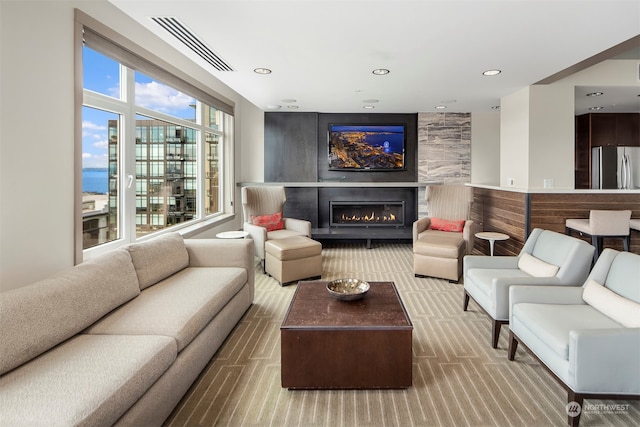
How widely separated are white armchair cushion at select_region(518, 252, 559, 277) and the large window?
142 inches

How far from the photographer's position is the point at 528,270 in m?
2.89

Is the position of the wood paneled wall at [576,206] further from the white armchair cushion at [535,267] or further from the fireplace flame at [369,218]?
the fireplace flame at [369,218]

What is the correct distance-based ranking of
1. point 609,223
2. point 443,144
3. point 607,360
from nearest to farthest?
point 607,360, point 609,223, point 443,144

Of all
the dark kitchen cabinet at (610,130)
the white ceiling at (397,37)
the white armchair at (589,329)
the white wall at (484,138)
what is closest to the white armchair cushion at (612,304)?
the white armchair at (589,329)

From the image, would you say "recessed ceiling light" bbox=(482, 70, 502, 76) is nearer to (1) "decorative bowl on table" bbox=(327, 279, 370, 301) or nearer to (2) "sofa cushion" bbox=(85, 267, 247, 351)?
(1) "decorative bowl on table" bbox=(327, 279, 370, 301)

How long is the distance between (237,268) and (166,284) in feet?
2.17

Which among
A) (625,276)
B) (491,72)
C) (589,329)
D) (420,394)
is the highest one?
(491,72)

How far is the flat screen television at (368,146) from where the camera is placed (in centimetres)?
674

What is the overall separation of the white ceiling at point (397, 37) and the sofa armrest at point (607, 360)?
81.0 inches

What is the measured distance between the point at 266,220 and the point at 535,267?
3.25 metres

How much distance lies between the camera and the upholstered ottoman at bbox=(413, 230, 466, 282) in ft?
14.0

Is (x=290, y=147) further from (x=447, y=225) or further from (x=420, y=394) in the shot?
(x=420, y=394)

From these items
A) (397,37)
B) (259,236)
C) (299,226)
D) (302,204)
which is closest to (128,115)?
(259,236)

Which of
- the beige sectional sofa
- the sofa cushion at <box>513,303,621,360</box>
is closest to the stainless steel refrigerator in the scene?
the sofa cushion at <box>513,303,621,360</box>
